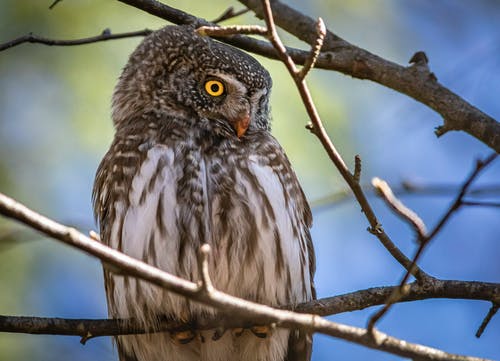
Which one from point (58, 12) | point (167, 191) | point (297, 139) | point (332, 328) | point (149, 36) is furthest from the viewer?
point (58, 12)

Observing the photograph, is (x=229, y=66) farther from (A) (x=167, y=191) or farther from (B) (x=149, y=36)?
(A) (x=167, y=191)

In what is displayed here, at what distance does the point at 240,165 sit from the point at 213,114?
50 centimetres

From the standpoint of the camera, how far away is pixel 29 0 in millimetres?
6629

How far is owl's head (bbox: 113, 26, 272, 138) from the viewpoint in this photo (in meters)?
4.64

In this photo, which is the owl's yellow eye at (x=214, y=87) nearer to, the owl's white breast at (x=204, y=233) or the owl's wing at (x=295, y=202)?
the owl's wing at (x=295, y=202)

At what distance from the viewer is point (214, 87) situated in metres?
4.76

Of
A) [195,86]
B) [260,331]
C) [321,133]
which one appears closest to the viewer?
[321,133]

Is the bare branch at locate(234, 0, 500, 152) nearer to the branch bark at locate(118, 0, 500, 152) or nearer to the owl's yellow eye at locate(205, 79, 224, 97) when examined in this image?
the branch bark at locate(118, 0, 500, 152)

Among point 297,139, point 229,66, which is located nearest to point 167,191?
point 229,66

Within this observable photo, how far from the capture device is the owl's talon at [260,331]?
412 cm

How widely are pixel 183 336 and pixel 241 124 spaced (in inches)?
43.4

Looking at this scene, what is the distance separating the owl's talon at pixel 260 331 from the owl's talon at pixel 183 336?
0.28m

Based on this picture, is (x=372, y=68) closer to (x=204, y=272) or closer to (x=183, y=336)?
(x=183, y=336)

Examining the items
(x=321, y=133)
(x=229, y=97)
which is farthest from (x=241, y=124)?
(x=321, y=133)
